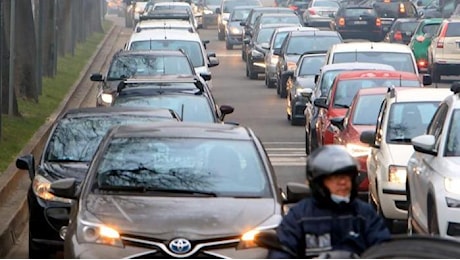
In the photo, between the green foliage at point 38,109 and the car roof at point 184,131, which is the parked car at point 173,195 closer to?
the car roof at point 184,131

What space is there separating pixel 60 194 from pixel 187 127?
121cm

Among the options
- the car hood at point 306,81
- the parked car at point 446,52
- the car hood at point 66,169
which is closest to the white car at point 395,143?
the car hood at point 66,169

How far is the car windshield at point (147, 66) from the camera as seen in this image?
24608mm

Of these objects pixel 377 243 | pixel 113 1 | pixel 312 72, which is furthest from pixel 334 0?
pixel 377 243

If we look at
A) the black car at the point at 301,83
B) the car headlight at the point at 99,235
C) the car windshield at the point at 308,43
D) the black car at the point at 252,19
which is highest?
the car headlight at the point at 99,235

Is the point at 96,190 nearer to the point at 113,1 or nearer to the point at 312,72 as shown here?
the point at 312,72

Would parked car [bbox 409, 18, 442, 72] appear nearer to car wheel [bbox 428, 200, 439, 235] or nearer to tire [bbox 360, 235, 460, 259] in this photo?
Answer: car wheel [bbox 428, 200, 439, 235]

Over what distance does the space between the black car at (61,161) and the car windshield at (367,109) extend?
15.1 feet

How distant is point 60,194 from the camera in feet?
36.3

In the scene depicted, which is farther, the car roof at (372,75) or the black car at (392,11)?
the black car at (392,11)

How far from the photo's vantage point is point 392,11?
58188 mm

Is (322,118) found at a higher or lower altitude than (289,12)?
higher

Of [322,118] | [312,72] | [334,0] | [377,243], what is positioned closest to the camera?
[377,243]

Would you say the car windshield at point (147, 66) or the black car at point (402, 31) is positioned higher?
the car windshield at point (147, 66)
